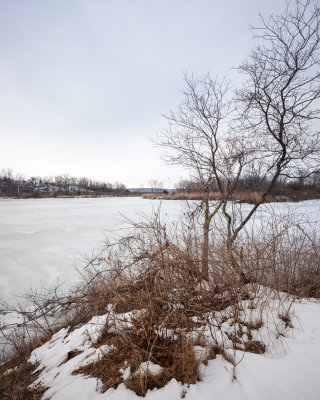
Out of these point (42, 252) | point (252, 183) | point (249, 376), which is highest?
point (252, 183)

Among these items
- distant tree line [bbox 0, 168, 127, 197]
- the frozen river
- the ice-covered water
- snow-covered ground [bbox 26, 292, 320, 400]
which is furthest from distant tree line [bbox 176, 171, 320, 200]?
distant tree line [bbox 0, 168, 127, 197]

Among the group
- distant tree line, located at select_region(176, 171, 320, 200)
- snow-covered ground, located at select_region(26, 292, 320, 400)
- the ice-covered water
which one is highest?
distant tree line, located at select_region(176, 171, 320, 200)

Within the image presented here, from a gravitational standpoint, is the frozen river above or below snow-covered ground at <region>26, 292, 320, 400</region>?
below

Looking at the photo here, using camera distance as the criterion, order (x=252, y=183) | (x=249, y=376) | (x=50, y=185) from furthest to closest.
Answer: (x=50, y=185) → (x=252, y=183) → (x=249, y=376)

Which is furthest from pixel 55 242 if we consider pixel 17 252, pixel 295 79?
pixel 295 79

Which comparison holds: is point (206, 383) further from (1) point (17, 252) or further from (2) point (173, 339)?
(1) point (17, 252)

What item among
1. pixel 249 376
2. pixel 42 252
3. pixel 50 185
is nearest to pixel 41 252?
pixel 42 252

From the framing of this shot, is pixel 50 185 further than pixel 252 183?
Yes

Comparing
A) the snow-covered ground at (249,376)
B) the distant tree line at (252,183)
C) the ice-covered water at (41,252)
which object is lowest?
the ice-covered water at (41,252)

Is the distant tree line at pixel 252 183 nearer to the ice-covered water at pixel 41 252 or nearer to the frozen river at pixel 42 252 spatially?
→ the frozen river at pixel 42 252

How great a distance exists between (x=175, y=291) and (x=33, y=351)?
244cm

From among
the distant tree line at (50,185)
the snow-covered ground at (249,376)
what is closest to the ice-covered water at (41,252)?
the snow-covered ground at (249,376)

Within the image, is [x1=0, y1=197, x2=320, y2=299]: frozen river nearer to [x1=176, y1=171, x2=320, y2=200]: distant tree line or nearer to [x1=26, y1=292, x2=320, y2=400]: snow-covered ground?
[x1=176, y1=171, x2=320, y2=200]: distant tree line

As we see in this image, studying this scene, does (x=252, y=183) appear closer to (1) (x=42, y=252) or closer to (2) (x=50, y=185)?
(1) (x=42, y=252)
